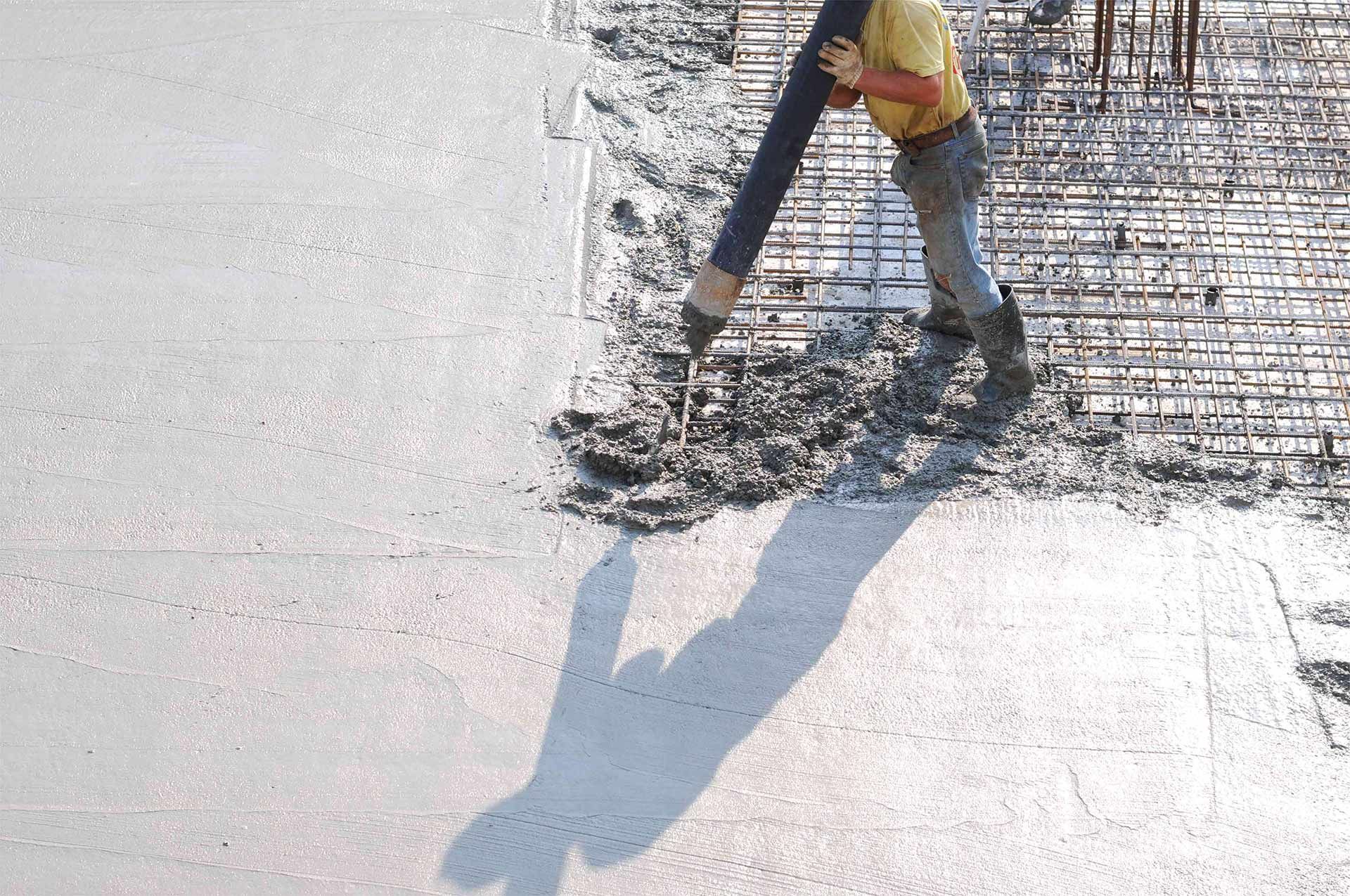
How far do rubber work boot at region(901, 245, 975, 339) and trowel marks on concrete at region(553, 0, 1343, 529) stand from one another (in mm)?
46

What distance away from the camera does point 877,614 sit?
11.9 feet

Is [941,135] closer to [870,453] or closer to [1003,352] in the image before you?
[1003,352]

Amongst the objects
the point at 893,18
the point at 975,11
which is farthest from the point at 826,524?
the point at 975,11

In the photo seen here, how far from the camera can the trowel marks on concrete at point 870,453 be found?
398 cm

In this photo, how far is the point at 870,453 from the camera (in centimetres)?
410

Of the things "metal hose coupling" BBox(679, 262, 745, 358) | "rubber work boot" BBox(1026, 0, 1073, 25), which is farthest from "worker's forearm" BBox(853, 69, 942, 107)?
"rubber work boot" BBox(1026, 0, 1073, 25)

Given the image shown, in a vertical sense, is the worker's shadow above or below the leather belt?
below

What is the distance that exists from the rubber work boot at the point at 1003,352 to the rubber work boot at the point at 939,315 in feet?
0.58

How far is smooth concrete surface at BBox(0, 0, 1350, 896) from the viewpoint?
310 centimetres

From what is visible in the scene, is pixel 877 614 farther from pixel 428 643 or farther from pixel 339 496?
A: pixel 339 496

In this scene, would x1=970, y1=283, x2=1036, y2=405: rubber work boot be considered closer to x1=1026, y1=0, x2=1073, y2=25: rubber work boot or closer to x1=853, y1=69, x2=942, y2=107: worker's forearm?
x1=853, y1=69, x2=942, y2=107: worker's forearm

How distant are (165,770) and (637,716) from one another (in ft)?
4.05

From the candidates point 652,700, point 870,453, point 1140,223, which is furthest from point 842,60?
point 1140,223

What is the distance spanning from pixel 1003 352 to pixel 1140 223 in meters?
1.33
